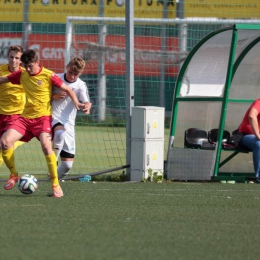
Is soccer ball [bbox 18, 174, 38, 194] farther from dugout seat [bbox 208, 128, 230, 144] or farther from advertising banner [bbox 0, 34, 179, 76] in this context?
advertising banner [bbox 0, 34, 179, 76]

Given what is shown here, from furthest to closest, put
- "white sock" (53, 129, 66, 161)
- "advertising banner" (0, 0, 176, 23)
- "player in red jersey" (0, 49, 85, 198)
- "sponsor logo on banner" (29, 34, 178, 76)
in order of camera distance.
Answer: "sponsor logo on banner" (29, 34, 178, 76) → "advertising banner" (0, 0, 176, 23) → "white sock" (53, 129, 66, 161) → "player in red jersey" (0, 49, 85, 198)

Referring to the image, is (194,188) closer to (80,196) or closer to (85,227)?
(80,196)

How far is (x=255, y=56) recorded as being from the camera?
42.3 ft

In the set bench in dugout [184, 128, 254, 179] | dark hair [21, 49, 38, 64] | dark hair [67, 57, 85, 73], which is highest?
dark hair [21, 49, 38, 64]

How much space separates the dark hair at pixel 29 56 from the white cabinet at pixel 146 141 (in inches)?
110

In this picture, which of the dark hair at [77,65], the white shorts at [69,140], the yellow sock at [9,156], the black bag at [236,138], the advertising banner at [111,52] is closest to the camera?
the yellow sock at [9,156]

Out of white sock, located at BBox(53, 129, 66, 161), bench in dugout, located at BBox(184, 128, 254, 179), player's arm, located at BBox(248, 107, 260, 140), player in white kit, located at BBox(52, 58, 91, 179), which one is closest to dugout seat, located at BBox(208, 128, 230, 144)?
bench in dugout, located at BBox(184, 128, 254, 179)

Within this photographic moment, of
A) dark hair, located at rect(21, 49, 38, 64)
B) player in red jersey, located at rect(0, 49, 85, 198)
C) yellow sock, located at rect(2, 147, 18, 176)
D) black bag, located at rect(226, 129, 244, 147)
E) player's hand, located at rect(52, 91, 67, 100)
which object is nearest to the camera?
dark hair, located at rect(21, 49, 38, 64)

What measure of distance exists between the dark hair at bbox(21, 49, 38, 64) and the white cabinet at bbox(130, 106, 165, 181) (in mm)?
2802

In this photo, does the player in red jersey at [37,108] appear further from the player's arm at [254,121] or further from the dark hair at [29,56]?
the player's arm at [254,121]

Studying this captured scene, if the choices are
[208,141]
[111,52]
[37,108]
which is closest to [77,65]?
[37,108]

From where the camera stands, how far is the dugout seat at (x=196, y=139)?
41.5 feet

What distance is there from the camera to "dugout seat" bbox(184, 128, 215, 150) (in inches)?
499

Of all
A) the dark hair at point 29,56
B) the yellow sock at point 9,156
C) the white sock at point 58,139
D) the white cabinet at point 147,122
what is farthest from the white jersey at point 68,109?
the dark hair at point 29,56
